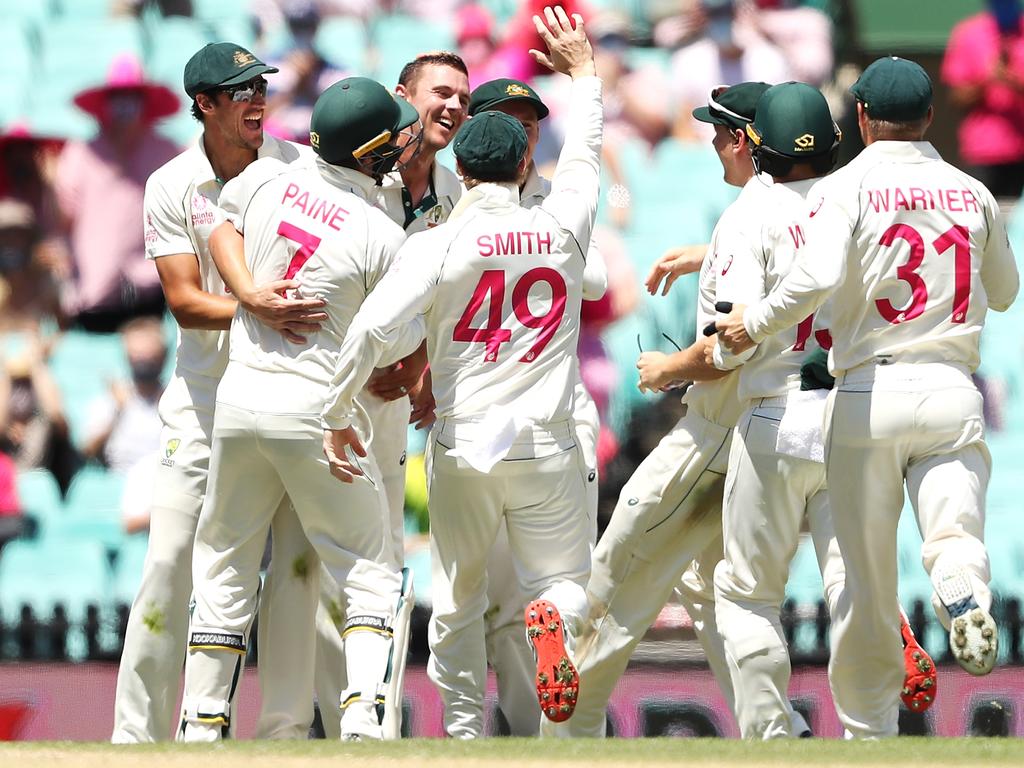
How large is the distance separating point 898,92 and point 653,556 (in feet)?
6.39

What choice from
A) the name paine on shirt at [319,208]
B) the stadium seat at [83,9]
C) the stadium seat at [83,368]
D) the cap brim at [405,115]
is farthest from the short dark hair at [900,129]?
the stadium seat at [83,9]

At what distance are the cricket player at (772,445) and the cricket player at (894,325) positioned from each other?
313 mm

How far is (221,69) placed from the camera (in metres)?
6.19

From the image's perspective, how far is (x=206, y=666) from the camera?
5.73m

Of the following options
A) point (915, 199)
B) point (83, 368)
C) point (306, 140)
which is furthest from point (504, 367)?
point (83, 368)

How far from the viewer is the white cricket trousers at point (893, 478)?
5.39 m

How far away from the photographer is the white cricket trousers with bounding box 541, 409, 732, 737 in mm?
6512

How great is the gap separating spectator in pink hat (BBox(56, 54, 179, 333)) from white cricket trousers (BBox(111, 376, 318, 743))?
3517 millimetres

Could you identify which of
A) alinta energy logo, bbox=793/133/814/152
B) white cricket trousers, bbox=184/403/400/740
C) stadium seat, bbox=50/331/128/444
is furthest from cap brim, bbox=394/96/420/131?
stadium seat, bbox=50/331/128/444

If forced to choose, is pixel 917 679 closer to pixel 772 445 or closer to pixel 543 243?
pixel 772 445

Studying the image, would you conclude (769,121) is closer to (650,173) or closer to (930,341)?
(930,341)

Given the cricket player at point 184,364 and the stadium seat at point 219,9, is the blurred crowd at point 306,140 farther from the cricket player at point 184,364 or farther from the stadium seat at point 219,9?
the cricket player at point 184,364

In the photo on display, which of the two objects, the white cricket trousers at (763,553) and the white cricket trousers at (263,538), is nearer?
the white cricket trousers at (263,538)

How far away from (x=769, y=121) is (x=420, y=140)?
3.98ft
